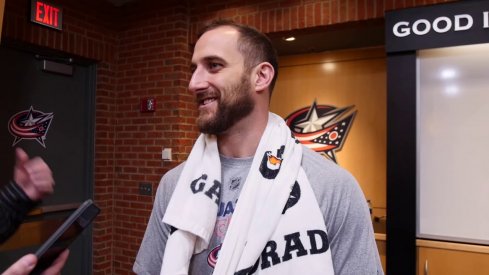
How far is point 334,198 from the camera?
1.25 m

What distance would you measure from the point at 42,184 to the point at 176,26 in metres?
2.85

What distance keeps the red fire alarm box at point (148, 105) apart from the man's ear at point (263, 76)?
2484 mm

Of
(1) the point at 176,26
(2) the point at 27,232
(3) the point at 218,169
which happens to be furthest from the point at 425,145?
(2) the point at 27,232

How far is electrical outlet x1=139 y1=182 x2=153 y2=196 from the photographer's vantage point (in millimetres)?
3699

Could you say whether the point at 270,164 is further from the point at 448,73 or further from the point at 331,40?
the point at 331,40

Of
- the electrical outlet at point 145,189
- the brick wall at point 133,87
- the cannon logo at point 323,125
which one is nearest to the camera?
the brick wall at point 133,87

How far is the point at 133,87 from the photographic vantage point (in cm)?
389

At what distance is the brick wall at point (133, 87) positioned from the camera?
3.54 m

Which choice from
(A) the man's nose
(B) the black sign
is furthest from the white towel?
(B) the black sign

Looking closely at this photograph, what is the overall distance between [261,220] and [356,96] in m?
3.23

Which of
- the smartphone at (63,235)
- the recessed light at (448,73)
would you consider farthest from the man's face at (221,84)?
the recessed light at (448,73)

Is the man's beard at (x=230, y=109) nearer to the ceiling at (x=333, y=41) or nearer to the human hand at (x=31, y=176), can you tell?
the human hand at (x=31, y=176)

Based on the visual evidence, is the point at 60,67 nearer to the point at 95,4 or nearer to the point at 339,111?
the point at 95,4

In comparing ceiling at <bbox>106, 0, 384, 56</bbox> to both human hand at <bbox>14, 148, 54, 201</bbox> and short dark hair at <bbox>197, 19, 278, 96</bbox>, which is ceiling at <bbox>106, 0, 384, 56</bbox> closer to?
short dark hair at <bbox>197, 19, 278, 96</bbox>
